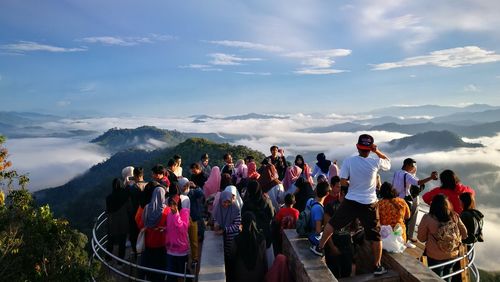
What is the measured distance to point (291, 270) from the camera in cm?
631

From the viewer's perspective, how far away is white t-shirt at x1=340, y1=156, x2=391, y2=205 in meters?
5.54

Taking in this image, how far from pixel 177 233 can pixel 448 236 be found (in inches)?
181

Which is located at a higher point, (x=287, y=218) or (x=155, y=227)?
(x=287, y=218)

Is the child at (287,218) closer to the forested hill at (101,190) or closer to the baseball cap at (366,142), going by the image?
the baseball cap at (366,142)

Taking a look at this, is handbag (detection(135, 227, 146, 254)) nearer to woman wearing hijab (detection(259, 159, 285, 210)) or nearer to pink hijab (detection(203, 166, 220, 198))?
pink hijab (detection(203, 166, 220, 198))

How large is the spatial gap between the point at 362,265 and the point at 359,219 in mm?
1211

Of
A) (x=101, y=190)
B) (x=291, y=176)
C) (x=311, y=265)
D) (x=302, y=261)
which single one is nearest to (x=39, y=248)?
(x=291, y=176)

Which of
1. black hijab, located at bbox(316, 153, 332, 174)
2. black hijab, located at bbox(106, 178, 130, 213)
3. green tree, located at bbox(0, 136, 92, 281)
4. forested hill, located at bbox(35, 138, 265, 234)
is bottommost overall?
forested hill, located at bbox(35, 138, 265, 234)

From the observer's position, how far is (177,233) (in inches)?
253

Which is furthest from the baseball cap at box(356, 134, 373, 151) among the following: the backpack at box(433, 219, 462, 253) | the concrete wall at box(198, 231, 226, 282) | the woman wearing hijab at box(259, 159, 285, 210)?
the woman wearing hijab at box(259, 159, 285, 210)

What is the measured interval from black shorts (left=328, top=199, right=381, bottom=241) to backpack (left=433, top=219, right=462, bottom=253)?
116 centimetres

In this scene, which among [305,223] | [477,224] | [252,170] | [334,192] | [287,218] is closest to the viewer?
[305,223]

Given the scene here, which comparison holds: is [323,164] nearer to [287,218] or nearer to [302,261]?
[287,218]

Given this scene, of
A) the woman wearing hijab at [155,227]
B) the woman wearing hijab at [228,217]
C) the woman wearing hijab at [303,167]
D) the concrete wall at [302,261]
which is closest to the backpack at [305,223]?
the concrete wall at [302,261]
